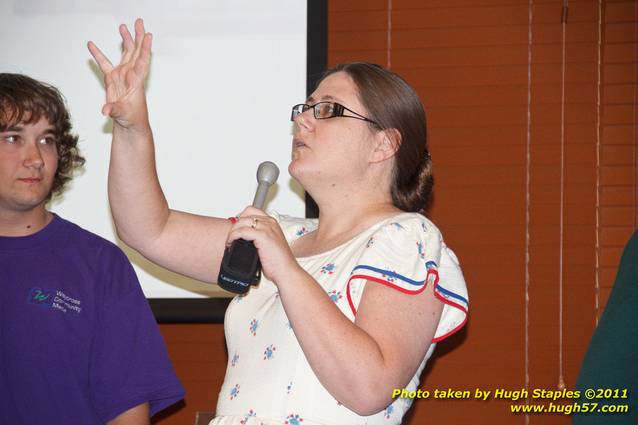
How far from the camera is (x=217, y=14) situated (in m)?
2.69

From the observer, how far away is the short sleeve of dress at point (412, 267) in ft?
5.12

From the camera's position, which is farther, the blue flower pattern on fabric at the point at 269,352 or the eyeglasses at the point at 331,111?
the eyeglasses at the point at 331,111

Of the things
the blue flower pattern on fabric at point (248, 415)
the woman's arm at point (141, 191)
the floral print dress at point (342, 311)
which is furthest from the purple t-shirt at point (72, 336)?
the blue flower pattern on fabric at point (248, 415)

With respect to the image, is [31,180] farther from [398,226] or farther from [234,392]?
[398,226]

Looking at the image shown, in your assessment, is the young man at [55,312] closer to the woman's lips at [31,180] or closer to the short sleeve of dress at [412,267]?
the woman's lips at [31,180]

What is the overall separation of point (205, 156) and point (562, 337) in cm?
139

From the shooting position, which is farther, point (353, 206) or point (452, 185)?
point (452, 185)

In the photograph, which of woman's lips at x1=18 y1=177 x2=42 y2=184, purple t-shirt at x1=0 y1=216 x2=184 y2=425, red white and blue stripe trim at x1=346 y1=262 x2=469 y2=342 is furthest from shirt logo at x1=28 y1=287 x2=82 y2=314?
red white and blue stripe trim at x1=346 y1=262 x2=469 y2=342

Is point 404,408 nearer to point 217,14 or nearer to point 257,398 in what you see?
point 257,398

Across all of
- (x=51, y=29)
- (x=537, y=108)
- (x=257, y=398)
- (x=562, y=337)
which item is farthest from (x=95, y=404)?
(x=537, y=108)

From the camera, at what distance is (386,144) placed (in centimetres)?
187

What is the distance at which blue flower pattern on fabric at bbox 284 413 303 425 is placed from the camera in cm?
157

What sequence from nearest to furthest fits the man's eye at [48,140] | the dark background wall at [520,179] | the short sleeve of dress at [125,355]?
the short sleeve of dress at [125,355] → the man's eye at [48,140] → the dark background wall at [520,179]

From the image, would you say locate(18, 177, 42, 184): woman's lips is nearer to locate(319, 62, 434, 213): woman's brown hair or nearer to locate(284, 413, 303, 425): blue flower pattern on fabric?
locate(319, 62, 434, 213): woman's brown hair
